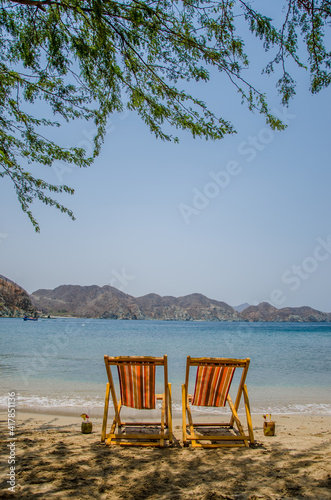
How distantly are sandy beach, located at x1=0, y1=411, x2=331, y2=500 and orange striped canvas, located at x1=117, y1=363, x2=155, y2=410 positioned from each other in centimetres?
49

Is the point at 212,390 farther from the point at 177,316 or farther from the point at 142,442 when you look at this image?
the point at 177,316

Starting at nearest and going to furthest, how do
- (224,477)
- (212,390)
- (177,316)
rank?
1. (224,477)
2. (212,390)
3. (177,316)

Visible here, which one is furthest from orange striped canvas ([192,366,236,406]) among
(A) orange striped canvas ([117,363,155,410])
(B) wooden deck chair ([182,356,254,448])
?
(A) orange striped canvas ([117,363,155,410])

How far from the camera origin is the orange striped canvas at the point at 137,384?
3.71 meters

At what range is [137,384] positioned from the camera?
3.79 metres

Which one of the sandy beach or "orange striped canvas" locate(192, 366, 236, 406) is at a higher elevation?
"orange striped canvas" locate(192, 366, 236, 406)

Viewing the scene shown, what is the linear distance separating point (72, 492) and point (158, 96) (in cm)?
354

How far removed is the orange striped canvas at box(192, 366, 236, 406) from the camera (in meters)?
3.84

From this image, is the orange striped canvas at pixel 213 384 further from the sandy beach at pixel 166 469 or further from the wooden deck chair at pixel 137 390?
the sandy beach at pixel 166 469

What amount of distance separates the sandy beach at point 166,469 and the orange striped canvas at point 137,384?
1.60 feet

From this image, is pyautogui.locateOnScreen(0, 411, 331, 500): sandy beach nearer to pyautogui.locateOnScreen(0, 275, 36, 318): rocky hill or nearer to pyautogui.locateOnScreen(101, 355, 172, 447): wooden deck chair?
pyautogui.locateOnScreen(101, 355, 172, 447): wooden deck chair

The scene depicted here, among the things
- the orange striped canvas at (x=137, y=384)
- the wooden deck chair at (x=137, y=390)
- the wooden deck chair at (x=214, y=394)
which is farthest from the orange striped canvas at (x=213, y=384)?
the orange striped canvas at (x=137, y=384)

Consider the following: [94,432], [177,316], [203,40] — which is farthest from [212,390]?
[177,316]

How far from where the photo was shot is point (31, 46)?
3.59 metres
